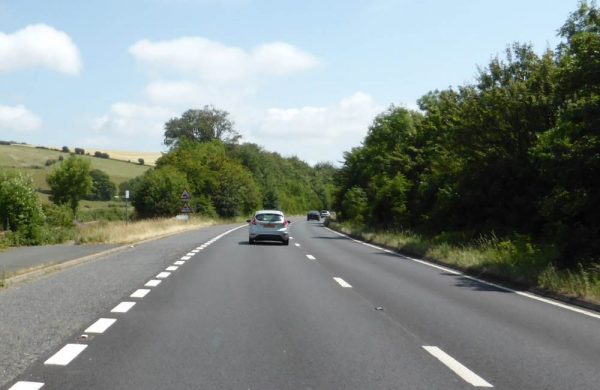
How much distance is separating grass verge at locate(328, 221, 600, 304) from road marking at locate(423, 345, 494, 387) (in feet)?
16.4

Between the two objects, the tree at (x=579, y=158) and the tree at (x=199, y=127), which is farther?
the tree at (x=199, y=127)

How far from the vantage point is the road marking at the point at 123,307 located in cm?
991

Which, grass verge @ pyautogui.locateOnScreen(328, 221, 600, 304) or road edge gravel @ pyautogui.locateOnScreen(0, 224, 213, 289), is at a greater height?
grass verge @ pyautogui.locateOnScreen(328, 221, 600, 304)

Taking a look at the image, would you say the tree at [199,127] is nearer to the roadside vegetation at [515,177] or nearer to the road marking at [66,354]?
the roadside vegetation at [515,177]

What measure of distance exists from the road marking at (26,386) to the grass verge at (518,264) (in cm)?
865

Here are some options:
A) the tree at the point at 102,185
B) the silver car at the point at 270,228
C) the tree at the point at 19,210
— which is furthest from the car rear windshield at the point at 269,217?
the tree at the point at 102,185

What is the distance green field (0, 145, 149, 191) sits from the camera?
343ft

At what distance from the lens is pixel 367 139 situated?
5538 cm

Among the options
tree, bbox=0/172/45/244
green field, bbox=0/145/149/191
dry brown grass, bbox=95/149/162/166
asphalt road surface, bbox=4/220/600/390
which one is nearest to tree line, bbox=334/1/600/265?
asphalt road surface, bbox=4/220/600/390

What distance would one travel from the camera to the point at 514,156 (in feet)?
80.2

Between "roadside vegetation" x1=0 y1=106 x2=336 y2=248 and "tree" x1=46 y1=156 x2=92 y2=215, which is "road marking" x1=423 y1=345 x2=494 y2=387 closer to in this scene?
"roadside vegetation" x1=0 y1=106 x2=336 y2=248

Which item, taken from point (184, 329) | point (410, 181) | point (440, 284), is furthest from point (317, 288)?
point (410, 181)

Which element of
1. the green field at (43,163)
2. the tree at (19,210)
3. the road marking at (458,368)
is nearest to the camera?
the road marking at (458,368)

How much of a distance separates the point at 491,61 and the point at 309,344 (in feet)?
71.8
